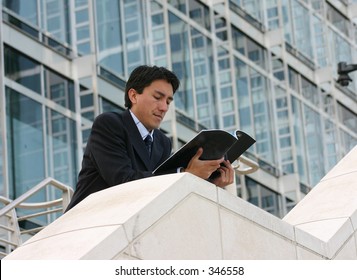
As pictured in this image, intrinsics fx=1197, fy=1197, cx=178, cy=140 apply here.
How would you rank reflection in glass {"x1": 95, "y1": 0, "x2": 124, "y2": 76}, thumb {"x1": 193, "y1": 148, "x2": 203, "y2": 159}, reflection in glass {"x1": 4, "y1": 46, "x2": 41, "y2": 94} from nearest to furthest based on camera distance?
thumb {"x1": 193, "y1": 148, "x2": 203, "y2": 159} → reflection in glass {"x1": 4, "y1": 46, "x2": 41, "y2": 94} → reflection in glass {"x1": 95, "y1": 0, "x2": 124, "y2": 76}

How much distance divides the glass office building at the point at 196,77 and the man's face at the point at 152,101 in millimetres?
11140

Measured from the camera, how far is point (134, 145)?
715 centimetres

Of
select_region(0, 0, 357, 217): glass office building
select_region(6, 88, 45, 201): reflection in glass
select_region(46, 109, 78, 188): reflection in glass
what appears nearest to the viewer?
select_region(6, 88, 45, 201): reflection in glass

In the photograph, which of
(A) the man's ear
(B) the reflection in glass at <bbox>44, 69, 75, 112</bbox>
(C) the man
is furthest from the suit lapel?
(B) the reflection in glass at <bbox>44, 69, 75, 112</bbox>

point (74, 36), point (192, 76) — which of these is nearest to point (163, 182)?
point (74, 36)

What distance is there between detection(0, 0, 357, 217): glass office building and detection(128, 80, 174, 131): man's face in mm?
11140

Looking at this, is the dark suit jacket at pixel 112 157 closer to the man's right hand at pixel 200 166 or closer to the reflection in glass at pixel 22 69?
the man's right hand at pixel 200 166

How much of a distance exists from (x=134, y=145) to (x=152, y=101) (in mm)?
292

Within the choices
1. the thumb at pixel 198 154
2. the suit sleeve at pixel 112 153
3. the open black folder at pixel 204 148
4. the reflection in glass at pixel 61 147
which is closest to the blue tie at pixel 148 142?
the suit sleeve at pixel 112 153

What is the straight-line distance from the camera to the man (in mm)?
6906

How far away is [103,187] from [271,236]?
1.03 m

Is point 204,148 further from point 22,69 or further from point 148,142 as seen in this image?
point 22,69

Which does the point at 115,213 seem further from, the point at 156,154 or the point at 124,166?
the point at 156,154

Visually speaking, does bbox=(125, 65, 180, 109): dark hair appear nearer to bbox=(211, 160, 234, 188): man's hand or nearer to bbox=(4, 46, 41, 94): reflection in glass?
bbox=(211, 160, 234, 188): man's hand
